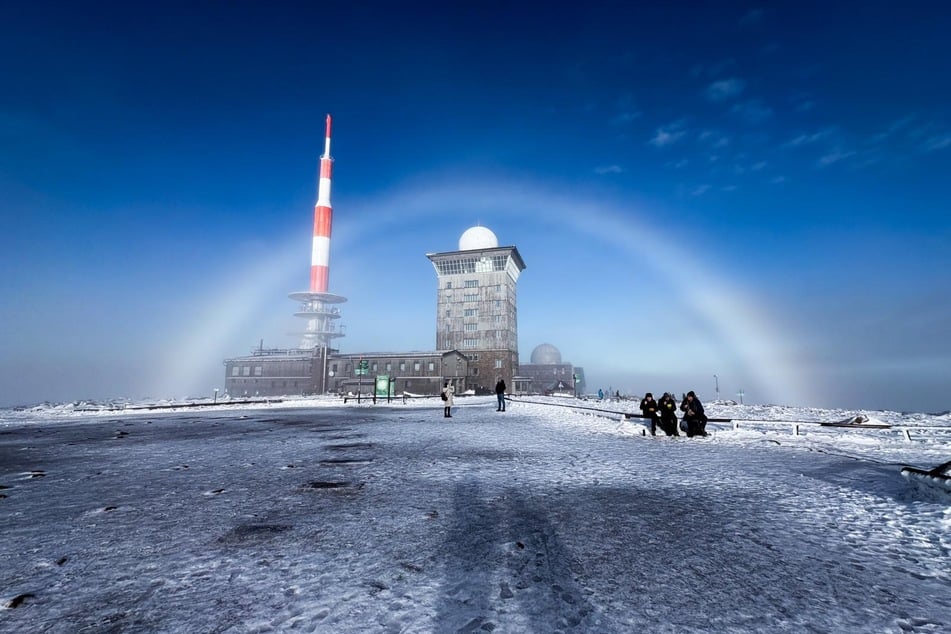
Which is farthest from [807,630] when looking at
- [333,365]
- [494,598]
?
[333,365]

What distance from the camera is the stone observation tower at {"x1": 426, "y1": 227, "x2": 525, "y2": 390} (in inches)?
2724

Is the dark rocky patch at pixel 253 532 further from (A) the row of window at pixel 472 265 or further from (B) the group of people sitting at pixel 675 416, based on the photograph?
(A) the row of window at pixel 472 265

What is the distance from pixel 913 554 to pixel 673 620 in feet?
9.89

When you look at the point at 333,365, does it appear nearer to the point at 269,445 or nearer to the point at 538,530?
the point at 269,445

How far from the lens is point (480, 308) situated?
72.1 m

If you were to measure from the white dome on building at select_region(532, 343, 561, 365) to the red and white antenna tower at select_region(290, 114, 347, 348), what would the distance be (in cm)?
4395

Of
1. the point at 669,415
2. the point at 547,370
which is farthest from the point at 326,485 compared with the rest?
the point at 547,370

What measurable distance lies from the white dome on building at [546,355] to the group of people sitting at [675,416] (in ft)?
259

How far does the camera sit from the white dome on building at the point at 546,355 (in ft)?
302

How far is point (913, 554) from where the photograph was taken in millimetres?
3699

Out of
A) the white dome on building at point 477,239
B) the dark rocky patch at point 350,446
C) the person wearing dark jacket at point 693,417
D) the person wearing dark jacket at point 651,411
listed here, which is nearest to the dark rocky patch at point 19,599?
the dark rocky patch at point 350,446

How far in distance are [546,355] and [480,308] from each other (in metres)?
27.9

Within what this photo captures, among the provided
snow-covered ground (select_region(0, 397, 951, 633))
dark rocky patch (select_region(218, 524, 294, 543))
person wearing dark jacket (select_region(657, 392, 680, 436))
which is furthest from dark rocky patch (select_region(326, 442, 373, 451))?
person wearing dark jacket (select_region(657, 392, 680, 436))

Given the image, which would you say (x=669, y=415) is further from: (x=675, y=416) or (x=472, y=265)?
(x=472, y=265)
